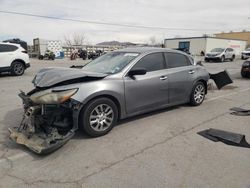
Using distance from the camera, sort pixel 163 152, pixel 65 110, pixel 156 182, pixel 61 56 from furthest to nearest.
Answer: pixel 61 56 < pixel 65 110 < pixel 163 152 < pixel 156 182

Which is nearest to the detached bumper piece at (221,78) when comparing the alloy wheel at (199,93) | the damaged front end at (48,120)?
the alloy wheel at (199,93)

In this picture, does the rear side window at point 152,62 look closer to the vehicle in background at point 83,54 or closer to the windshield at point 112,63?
the windshield at point 112,63

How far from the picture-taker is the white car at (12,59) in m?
12.1

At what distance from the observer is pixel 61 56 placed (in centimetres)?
3559

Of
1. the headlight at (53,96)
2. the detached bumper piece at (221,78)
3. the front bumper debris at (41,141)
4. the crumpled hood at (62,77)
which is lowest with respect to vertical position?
the front bumper debris at (41,141)

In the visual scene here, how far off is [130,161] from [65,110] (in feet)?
4.61

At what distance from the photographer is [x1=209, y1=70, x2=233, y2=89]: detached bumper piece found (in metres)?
7.50

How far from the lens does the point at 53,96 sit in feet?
12.4

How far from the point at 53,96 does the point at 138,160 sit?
1.67 metres

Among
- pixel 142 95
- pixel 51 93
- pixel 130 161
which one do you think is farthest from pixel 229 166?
pixel 51 93

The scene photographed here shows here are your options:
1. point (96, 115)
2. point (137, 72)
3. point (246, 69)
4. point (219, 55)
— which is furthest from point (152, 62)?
point (219, 55)

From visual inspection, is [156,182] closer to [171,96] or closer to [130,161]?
[130,161]

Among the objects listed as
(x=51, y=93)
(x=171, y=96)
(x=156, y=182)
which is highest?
(x=51, y=93)

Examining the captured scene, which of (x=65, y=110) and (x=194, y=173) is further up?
(x=65, y=110)
